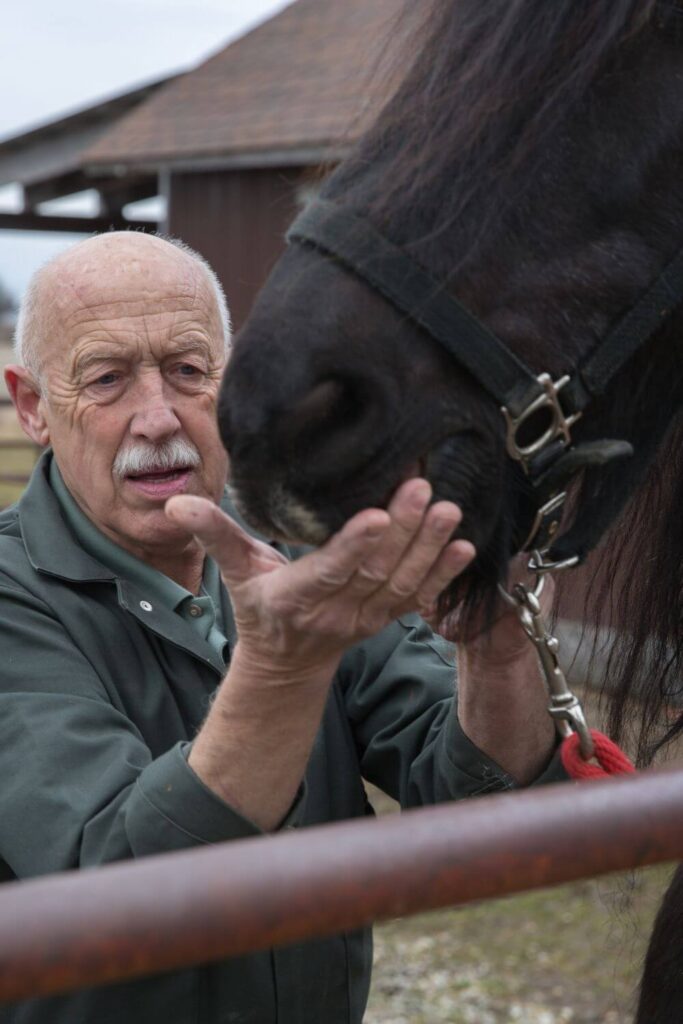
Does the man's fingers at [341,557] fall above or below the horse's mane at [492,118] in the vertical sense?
below

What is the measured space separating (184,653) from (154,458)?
1.05 ft

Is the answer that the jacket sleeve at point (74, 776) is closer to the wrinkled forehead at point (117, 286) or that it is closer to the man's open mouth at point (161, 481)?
the man's open mouth at point (161, 481)

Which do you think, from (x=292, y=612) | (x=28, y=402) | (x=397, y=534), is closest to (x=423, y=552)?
(x=397, y=534)

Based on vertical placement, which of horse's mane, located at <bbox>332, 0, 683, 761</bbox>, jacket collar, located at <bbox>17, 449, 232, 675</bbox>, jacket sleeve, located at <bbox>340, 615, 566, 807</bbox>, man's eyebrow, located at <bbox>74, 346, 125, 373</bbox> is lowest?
jacket sleeve, located at <bbox>340, 615, 566, 807</bbox>

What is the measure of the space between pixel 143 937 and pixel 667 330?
1.01 m

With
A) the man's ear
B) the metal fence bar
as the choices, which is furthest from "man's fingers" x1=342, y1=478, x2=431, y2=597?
the man's ear

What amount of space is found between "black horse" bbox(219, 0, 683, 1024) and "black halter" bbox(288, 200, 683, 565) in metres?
0.01

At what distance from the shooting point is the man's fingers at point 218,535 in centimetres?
136

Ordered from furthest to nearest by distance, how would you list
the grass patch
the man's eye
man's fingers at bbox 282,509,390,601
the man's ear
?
the grass patch
the man's ear
the man's eye
man's fingers at bbox 282,509,390,601

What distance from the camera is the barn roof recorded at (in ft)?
27.5

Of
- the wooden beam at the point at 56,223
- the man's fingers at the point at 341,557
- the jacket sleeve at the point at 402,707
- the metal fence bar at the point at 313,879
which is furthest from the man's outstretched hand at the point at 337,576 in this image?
the wooden beam at the point at 56,223

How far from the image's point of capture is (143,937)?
2.77 feet

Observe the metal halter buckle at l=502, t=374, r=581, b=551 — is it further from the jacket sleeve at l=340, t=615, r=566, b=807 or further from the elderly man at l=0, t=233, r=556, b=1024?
the jacket sleeve at l=340, t=615, r=566, b=807

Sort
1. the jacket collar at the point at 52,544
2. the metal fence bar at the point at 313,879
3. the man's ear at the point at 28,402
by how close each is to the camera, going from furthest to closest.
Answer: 1. the man's ear at the point at 28,402
2. the jacket collar at the point at 52,544
3. the metal fence bar at the point at 313,879
